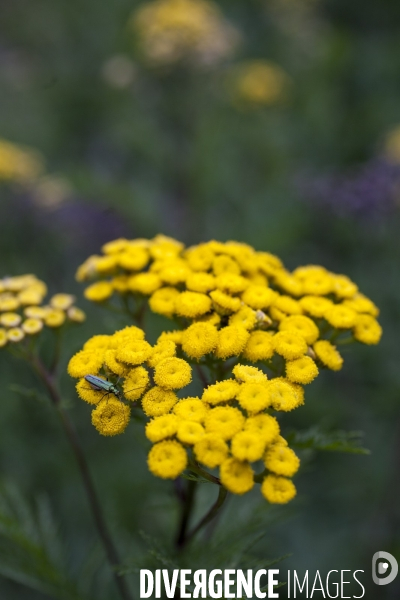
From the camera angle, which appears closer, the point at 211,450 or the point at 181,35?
the point at 211,450

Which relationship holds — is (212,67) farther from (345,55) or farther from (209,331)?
(209,331)

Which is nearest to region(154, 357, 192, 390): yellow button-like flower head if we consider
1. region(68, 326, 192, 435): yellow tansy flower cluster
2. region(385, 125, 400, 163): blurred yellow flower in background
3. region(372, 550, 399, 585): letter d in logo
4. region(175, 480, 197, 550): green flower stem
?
region(68, 326, 192, 435): yellow tansy flower cluster

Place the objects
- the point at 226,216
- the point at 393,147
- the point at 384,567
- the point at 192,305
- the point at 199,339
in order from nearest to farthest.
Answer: the point at 199,339 → the point at 192,305 → the point at 384,567 → the point at 393,147 → the point at 226,216

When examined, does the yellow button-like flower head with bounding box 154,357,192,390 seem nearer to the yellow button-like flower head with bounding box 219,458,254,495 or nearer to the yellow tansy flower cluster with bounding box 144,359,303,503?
the yellow tansy flower cluster with bounding box 144,359,303,503

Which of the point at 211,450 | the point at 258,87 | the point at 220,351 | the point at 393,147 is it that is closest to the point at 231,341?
the point at 220,351

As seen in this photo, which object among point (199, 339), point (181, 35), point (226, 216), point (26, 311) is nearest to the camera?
point (199, 339)

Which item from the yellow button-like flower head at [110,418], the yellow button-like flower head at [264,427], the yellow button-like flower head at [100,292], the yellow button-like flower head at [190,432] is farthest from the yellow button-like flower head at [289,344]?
the yellow button-like flower head at [100,292]

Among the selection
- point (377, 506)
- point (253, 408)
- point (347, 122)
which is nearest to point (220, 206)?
point (347, 122)

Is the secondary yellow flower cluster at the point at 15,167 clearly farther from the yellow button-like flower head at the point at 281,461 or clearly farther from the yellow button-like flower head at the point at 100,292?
the yellow button-like flower head at the point at 281,461

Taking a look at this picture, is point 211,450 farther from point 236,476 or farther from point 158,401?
point 158,401
